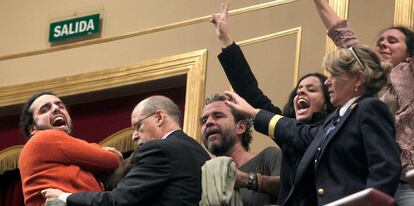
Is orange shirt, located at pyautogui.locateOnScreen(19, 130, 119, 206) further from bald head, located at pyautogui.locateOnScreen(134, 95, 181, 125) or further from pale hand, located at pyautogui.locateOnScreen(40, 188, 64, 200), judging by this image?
bald head, located at pyautogui.locateOnScreen(134, 95, 181, 125)

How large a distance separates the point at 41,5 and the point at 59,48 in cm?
36

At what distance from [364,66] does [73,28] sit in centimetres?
339

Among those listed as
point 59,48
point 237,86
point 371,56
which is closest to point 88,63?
point 59,48

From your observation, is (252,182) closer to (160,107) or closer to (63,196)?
(160,107)

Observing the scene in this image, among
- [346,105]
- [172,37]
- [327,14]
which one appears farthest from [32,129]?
[346,105]

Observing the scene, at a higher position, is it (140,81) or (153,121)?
(140,81)

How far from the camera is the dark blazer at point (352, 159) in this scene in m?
4.35

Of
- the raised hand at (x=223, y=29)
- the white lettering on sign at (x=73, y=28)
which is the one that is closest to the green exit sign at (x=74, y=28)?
the white lettering on sign at (x=73, y=28)

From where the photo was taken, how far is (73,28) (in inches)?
305

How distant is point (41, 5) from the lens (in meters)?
7.95

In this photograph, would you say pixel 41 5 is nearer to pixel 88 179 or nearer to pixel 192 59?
pixel 192 59

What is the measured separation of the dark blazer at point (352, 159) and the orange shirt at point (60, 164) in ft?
3.50

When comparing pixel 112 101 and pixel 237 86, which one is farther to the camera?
pixel 112 101

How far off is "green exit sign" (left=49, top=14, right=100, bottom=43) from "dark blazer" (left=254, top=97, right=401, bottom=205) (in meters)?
→ 3.21
